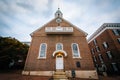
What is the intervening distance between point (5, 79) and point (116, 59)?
72.3 feet

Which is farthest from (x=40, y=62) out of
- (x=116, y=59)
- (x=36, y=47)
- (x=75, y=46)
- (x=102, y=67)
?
(x=102, y=67)

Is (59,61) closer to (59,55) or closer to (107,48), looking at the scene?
(59,55)

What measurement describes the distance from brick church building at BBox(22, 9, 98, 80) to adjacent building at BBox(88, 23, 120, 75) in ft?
26.2

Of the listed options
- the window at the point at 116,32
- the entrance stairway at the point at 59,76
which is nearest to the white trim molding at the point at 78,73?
the entrance stairway at the point at 59,76

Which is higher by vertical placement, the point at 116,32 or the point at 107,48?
the point at 116,32

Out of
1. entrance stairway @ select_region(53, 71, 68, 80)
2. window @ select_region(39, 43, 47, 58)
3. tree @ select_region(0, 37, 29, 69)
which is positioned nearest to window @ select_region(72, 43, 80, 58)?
entrance stairway @ select_region(53, 71, 68, 80)

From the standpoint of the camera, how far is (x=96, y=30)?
92.6ft

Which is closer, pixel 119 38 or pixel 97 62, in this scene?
pixel 119 38

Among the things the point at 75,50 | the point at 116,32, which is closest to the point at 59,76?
the point at 75,50

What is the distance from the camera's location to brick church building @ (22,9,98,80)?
1366cm

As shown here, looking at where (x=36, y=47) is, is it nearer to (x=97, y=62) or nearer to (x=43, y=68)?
(x=43, y=68)

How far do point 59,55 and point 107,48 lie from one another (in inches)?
597

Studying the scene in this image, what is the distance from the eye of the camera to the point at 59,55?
583 inches

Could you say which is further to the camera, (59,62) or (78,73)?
(59,62)
